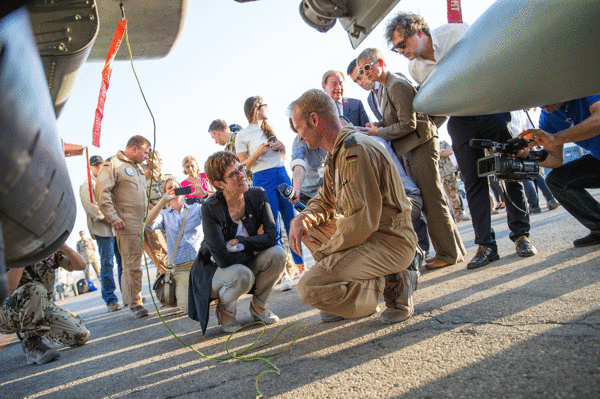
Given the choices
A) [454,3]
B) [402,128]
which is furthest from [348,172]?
[402,128]

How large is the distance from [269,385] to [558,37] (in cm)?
144

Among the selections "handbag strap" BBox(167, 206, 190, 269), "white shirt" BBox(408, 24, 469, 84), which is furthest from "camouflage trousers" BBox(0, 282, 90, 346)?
"white shirt" BBox(408, 24, 469, 84)

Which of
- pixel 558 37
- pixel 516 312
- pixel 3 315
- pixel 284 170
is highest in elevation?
pixel 558 37

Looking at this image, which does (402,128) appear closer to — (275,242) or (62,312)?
(275,242)

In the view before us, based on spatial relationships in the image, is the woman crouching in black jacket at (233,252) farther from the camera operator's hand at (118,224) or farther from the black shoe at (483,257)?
the camera operator's hand at (118,224)

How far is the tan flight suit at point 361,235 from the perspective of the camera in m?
1.81

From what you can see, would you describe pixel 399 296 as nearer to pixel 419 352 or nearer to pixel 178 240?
pixel 419 352

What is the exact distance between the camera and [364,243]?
6.26 ft

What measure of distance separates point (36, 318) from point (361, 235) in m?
2.32

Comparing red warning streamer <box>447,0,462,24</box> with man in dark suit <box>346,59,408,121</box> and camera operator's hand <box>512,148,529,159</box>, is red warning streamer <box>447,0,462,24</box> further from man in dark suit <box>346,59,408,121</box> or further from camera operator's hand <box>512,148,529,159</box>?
man in dark suit <box>346,59,408,121</box>

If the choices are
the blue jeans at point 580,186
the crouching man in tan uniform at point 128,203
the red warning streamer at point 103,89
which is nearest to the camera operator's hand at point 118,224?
the crouching man in tan uniform at point 128,203

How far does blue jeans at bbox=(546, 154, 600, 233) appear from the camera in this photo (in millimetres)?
2566

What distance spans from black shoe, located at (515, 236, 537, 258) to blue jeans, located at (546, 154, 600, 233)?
0.35m

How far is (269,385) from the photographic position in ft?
4.79
